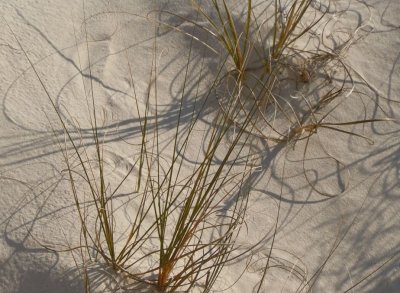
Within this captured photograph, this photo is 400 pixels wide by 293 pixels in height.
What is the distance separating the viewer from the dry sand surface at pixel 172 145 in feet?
7.13

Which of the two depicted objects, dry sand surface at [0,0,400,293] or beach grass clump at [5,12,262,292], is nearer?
beach grass clump at [5,12,262,292]

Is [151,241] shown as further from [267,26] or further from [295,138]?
[267,26]

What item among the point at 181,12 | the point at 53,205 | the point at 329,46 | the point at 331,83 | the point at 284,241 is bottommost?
the point at 284,241

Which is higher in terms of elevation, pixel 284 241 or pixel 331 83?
pixel 331 83

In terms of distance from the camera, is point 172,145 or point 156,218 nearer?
point 156,218

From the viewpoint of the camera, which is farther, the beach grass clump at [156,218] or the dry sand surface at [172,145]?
the dry sand surface at [172,145]

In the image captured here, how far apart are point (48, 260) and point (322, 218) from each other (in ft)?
3.03

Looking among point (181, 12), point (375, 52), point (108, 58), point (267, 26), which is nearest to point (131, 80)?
point (108, 58)

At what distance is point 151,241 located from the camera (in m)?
2.20

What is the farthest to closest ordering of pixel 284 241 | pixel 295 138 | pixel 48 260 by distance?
pixel 295 138, pixel 284 241, pixel 48 260

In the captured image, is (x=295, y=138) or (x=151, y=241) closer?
(x=151, y=241)

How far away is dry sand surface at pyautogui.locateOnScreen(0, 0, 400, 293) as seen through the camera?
2174 millimetres

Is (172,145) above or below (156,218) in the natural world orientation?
above

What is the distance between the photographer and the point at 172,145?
2.48 m
